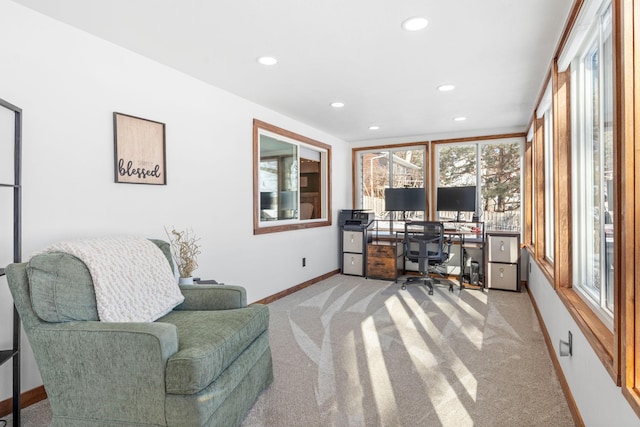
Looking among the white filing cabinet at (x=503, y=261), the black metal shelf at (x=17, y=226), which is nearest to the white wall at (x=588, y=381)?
the white filing cabinet at (x=503, y=261)

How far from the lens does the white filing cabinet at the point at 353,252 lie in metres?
5.66

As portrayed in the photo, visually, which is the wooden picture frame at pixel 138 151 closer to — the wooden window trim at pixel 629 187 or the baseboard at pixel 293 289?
the baseboard at pixel 293 289

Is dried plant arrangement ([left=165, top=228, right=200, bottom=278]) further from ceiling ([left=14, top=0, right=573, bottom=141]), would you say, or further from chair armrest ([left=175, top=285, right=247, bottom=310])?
ceiling ([left=14, top=0, right=573, bottom=141])

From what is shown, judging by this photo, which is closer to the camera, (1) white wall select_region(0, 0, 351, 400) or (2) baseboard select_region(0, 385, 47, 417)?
(2) baseboard select_region(0, 385, 47, 417)

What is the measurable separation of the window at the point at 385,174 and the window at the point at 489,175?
343 millimetres

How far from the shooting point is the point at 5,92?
6.50 feet

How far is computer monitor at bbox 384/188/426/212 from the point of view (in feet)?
18.1

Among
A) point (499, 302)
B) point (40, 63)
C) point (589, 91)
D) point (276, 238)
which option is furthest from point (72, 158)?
point (499, 302)

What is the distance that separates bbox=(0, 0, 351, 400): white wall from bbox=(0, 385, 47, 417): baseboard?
3 cm

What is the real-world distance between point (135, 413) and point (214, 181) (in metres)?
2.19

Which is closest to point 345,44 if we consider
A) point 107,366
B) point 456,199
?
point 107,366

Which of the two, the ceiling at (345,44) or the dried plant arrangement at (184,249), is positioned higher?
the ceiling at (345,44)

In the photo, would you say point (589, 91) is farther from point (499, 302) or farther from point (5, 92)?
point (5, 92)

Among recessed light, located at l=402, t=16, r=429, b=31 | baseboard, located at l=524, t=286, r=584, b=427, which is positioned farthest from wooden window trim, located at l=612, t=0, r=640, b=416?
recessed light, located at l=402, t=16, r=429, b=31
